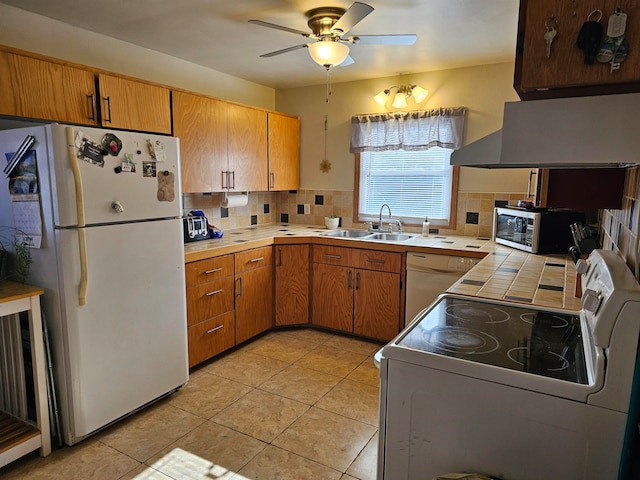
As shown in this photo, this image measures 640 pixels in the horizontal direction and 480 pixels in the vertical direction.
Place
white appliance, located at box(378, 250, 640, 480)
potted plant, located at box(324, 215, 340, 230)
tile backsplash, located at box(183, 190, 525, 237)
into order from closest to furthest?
white appliance, located at box(378, 250, 640, 480) < tile backsplash, located at box(183, 190, 525, 237) < potted plant, located at box(324, 215, 340, 230)

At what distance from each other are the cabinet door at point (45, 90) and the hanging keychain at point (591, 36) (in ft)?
8.07

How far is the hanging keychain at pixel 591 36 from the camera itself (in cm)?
79

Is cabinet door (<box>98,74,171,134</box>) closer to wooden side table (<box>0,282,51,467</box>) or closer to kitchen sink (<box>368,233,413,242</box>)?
wooden side table (<box>0,282,51,467</box>)

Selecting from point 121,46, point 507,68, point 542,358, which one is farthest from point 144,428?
point 507,68

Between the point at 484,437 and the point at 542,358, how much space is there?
Result: 0.96ft

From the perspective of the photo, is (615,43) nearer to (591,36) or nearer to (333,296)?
(591,36)

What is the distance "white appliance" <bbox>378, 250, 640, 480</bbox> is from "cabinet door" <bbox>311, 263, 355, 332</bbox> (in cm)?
204

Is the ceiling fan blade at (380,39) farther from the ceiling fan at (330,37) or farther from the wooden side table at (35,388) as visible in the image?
the wooden side table at (35,388)

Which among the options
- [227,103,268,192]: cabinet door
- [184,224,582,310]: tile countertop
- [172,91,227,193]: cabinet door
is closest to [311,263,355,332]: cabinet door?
[184,224,582,310]: tile countertop

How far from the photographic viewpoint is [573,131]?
75 centimetres

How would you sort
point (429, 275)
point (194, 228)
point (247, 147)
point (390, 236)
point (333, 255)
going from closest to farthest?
point (429, 275)
point (194, 228)
point (333, 255)
point (247, 147)
point (390, 236)

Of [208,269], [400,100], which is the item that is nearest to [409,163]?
[400,100]

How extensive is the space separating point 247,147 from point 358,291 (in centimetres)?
160

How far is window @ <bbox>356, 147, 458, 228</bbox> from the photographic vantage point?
12.0ft
